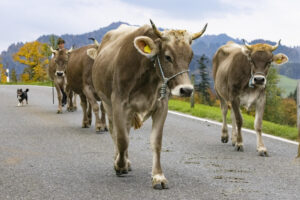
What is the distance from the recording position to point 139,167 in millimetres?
7234

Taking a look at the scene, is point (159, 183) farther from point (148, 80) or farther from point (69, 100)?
point (69, 100)

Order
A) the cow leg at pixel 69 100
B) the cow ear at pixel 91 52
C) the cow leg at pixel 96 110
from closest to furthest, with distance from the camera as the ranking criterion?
the cow ear at pixel 91 52
the cow leg at pixel 96 110
the cow leg at pixel 69 100

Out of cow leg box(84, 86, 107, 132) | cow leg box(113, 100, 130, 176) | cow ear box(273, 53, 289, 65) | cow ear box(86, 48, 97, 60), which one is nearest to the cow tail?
cow leg box(113, 100, 130, 176)

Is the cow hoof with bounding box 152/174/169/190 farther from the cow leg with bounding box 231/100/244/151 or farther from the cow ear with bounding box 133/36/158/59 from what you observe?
the cow leg with bounding box 231/100/244/151

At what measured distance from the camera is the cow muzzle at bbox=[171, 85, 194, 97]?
5328 millimetres

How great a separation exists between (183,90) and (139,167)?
222cm

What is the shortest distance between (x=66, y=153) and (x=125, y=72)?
296cm

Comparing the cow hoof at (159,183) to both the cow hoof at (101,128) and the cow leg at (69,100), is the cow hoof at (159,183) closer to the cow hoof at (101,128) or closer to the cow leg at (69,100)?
the cow hoof at (101,128)

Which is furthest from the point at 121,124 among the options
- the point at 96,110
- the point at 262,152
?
the point at 96,110

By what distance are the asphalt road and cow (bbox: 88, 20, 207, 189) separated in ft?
1.53

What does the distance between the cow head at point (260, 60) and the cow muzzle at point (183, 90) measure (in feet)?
12.2

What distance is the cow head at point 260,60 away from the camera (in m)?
8.87

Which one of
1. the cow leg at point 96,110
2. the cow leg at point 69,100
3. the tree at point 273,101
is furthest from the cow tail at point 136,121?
the tree at point 273,101

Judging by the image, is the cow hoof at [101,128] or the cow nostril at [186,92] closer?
the cow nostril at [186,92]
